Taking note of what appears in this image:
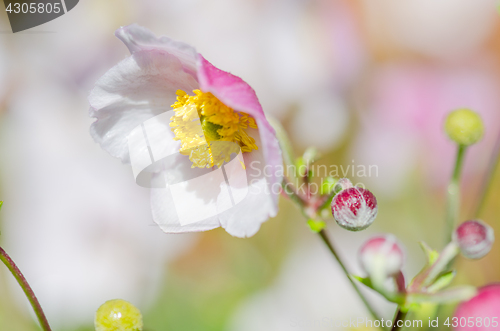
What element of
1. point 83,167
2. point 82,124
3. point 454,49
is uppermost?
point 454,49

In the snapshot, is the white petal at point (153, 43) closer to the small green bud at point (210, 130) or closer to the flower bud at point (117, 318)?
the small green bud at point (210, 130)

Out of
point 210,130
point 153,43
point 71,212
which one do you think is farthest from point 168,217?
point 71,212

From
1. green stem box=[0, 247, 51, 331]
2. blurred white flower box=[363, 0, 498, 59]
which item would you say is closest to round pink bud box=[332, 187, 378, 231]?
green stem box=[0, 247, 51, 331]

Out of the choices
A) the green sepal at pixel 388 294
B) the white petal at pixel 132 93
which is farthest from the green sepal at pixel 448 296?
the white petal at pixel 132 93

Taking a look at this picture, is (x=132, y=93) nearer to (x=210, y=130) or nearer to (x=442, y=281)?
(x=210, y=130)

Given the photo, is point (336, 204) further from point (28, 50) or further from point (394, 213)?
point (28, 50)

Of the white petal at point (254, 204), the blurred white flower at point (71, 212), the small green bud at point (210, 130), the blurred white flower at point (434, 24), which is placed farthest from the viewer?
the blurred white flower at point (434, 24)

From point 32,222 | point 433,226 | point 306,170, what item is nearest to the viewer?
point 306,170

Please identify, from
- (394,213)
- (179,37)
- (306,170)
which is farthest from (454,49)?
(306,170)
